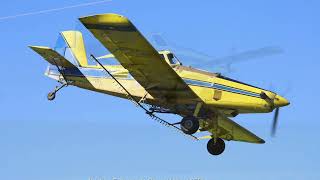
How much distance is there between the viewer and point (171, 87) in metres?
33.1

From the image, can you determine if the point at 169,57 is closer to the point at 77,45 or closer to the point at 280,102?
the point at 280,102

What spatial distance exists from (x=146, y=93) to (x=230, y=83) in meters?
3.59

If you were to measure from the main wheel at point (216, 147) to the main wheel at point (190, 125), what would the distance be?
125 inches

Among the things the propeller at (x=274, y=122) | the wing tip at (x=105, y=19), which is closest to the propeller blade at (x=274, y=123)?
→ the propeller at (x=274, y=122)

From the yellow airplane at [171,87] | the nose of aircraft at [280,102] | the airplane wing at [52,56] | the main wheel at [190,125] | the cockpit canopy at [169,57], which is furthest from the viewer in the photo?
the airplane wing at [52,56]

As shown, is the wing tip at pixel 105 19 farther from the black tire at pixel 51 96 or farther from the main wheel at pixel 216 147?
the main wheel at pixel 216 147

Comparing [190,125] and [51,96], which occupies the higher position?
[51,96]

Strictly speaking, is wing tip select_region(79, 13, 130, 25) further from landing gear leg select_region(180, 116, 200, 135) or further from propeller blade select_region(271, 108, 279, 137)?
propeller blade select_region(271, 108, 279, 137)

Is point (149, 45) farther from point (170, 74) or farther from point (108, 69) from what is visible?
point (108, 69)

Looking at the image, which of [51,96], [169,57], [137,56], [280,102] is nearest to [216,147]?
[280,102]

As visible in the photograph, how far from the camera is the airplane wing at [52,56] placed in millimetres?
35650

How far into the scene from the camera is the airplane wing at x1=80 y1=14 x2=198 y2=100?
2895 centimetres

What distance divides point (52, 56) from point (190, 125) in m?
7.70

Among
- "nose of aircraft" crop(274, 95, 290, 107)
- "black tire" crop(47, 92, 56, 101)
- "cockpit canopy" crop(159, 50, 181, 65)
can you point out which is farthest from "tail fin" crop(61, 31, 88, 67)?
"nose of aircraft" crop(274, 95, 290, 107)
